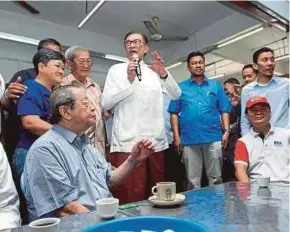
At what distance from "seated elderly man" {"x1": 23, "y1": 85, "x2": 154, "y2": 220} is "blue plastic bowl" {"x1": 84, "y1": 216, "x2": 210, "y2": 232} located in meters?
0.44

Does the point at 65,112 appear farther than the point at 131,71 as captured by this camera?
No

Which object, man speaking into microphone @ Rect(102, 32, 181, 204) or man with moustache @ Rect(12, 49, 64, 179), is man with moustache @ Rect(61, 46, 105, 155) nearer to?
man speaking into microphone @ Rect(102, 32, 181, 204)

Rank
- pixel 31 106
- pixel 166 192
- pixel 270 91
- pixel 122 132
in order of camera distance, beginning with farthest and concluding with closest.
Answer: pixel 270 91, pixel 122 132, pixel 31 106, pixel 166 192

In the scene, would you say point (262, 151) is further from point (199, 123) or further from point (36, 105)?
point (36, 105)

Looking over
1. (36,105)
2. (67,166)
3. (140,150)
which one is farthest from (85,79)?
(67,166)

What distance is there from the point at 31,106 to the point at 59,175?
66 centimetres

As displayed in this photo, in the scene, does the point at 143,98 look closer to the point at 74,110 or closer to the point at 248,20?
the point at 74,110

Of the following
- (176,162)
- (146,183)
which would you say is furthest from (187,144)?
(146,183)

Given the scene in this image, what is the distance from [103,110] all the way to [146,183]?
2.24 ft

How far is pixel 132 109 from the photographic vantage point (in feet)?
7.68

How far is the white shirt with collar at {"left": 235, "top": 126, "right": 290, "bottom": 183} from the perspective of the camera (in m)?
2.11

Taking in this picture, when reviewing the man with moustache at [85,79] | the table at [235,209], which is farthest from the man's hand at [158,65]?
the table at [235,209]

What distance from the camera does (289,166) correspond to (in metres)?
2.14

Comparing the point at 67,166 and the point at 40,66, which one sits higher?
the point at 40,66
